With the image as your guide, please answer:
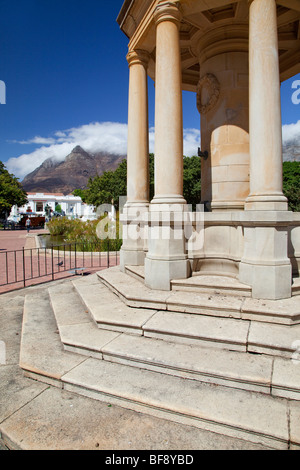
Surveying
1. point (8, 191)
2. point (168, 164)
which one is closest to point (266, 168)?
point (168, 164)

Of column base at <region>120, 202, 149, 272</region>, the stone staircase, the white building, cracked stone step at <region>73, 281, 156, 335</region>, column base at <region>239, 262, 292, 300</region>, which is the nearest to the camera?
the stone staircase

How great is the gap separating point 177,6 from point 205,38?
1738 millimetres

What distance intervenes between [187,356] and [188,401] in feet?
2.33

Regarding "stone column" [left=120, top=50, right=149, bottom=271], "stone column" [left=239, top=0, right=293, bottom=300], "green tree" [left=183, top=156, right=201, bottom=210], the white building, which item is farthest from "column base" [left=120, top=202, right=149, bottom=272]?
the white building

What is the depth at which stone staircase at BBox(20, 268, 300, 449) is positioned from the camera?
2.80 metres

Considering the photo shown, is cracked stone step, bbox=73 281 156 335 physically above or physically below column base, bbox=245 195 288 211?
below

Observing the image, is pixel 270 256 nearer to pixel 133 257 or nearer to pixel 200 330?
pixel 200 330

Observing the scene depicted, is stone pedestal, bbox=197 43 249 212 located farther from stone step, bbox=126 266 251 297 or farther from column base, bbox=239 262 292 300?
column base, bbox=239 262 292 300

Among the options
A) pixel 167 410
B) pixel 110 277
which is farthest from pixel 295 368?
pixel 110 277

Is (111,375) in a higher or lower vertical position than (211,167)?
lower

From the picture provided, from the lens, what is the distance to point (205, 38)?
7039 millimetres

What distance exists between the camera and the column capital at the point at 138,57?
23.7 feet

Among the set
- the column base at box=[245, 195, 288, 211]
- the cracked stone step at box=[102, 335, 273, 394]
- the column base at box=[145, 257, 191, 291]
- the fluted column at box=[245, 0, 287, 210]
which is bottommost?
the cracked stone step at box=[102, 335, 273, 394]

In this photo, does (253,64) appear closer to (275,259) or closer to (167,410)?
(275,259)
